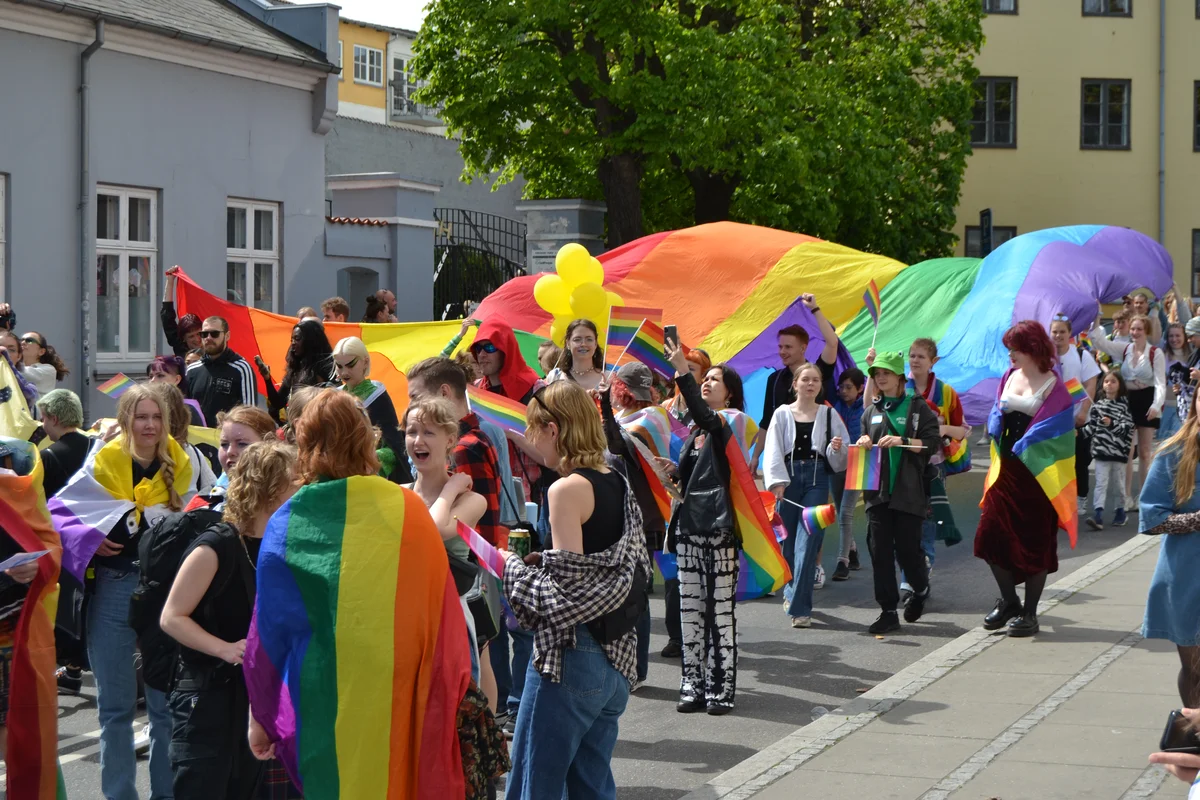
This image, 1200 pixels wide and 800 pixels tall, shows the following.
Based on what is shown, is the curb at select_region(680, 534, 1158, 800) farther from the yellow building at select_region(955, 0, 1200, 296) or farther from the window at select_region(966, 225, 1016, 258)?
the yellow building at select_region(955, 0, 1200, 296)

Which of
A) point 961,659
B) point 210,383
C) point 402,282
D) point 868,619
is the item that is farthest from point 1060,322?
point 402,282

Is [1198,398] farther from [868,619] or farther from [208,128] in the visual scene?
[208,128]

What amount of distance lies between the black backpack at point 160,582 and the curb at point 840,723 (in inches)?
88.7

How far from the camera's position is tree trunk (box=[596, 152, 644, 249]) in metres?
25.3

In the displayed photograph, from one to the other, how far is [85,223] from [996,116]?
91.9ft

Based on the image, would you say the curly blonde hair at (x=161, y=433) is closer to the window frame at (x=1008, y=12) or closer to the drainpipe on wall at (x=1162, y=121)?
the window frame at (x=1008, y=12)

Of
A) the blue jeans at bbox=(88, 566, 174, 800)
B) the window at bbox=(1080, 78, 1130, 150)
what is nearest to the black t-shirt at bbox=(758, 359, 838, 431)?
the blue jeans at bbox=(88, 566, 174, 800)

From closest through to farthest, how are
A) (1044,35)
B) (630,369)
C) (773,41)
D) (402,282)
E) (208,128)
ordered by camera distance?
1. (630,369)
2. (208,128)
3. (402,282)
4. (773,41)
5. (1044,35)

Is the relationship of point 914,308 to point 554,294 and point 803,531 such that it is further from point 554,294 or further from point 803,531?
point 803,531

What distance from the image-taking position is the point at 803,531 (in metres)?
9.85

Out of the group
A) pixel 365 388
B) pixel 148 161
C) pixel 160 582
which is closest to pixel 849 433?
pixel 365 388

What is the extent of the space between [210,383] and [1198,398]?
21.5 ft

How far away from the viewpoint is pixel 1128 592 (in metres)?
10.6

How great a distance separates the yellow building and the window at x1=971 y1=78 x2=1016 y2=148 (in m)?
0.03
